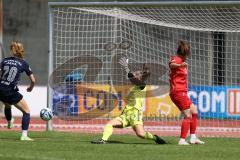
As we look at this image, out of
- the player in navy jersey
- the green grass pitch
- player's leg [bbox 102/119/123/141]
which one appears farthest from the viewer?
the player in navy jersey

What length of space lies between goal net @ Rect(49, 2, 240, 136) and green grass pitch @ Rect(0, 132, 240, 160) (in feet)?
14.2

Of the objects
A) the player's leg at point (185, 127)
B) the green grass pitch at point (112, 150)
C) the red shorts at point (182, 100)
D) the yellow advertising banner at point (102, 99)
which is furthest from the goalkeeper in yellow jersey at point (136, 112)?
the yellow advertising banner at point (102, 99)

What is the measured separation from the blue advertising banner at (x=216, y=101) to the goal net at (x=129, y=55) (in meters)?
0.05

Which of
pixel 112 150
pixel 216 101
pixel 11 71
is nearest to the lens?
pixel 112 150

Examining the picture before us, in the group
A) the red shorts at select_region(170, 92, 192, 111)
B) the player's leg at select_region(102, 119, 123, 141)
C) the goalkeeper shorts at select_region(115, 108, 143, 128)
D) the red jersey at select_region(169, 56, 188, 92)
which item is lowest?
the player's leg at select_region(102, 119, 123, 141)

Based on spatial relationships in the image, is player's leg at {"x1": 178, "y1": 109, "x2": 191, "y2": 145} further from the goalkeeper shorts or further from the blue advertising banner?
the blue advertising banner

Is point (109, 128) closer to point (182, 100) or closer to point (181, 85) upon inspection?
point (182, 100)

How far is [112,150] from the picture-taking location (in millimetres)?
12500

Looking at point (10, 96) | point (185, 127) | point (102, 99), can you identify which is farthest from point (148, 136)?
point (102, 99)

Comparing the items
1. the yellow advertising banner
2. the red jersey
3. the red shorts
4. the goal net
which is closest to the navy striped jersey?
the red jersey

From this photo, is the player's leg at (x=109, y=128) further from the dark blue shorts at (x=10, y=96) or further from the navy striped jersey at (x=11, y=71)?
the navy striped jersey at (x=11, y=71)

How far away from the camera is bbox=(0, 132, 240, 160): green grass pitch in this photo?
1138 centimetres

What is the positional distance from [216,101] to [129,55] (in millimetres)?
4178

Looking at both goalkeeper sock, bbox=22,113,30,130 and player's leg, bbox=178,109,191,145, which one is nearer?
player's leg, bbox=178,109,191,145
